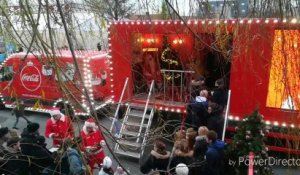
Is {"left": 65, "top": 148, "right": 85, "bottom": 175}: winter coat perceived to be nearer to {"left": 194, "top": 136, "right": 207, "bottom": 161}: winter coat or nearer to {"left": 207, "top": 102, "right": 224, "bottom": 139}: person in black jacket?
{"left": 194, "top": 136, "right": 207, "bottom": 161}: winter coat

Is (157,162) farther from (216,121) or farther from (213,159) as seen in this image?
(216,121)

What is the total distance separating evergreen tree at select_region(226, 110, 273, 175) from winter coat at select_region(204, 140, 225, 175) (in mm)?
467

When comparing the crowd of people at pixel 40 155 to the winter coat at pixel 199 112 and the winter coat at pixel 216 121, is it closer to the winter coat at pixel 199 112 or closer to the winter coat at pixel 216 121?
the winter coat at pixel 199 112

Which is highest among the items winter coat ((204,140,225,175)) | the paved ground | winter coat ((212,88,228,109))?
winter coat ((212,88,228,109))

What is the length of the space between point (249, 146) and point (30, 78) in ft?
26.6

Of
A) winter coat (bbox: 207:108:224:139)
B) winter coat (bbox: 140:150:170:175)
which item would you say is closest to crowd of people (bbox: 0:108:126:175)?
winter coat (bbox: 140:150:170:175)

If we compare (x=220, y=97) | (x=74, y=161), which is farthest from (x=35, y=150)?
(x=220, y=97)

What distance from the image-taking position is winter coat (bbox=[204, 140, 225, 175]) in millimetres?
5297

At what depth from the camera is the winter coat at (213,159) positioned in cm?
530

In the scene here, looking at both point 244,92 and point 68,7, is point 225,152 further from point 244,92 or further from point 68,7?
point 68,7

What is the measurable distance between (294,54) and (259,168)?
3.12 metres

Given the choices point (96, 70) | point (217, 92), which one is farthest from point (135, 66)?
point (217, 92)

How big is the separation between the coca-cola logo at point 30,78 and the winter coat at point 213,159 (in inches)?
289

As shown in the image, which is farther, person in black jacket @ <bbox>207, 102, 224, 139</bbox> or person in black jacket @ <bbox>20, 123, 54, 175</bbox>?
person in black jacket @ <bbox>207, 102, 224, 139</bbox>
